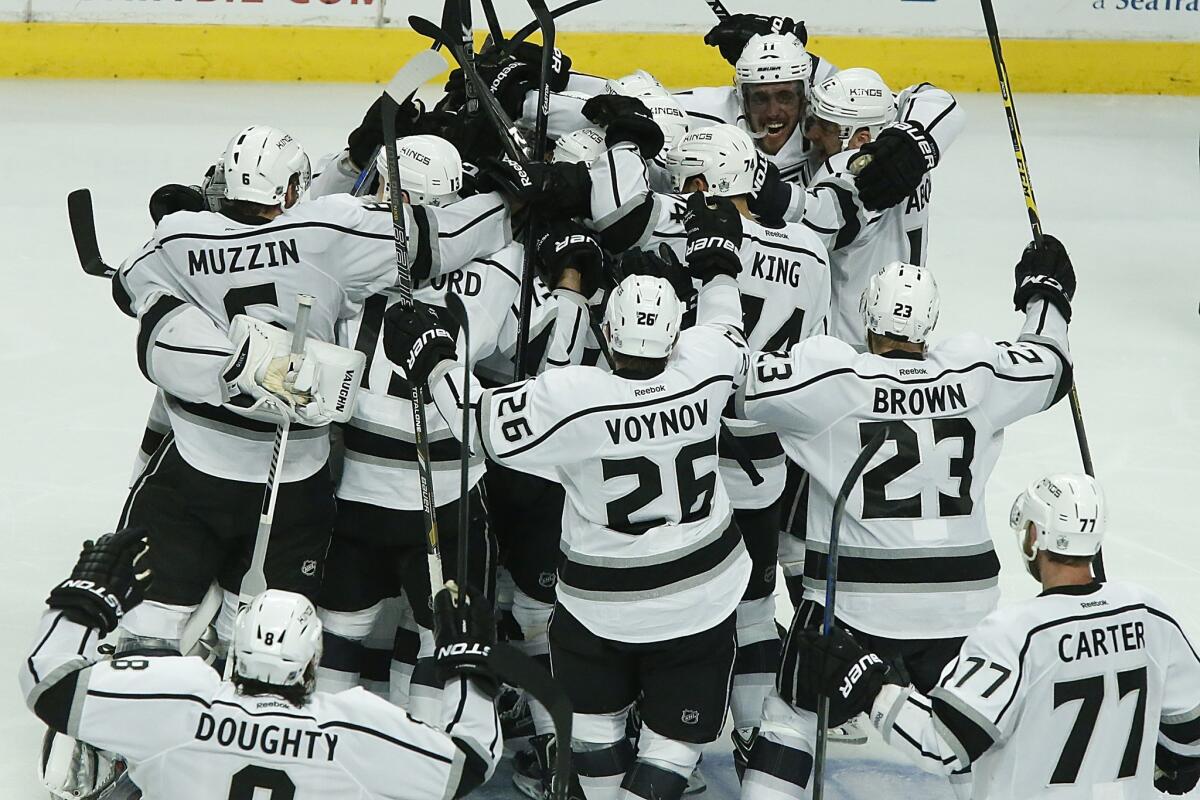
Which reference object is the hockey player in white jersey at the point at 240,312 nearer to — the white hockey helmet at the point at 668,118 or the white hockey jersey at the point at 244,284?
the white hockey jersey at the point at 244,284

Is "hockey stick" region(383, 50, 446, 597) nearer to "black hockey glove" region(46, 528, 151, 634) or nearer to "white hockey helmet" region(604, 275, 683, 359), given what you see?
"white hockey helmet" region(604, 275, 683, 359)

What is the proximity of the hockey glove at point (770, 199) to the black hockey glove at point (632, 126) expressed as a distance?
278 mm

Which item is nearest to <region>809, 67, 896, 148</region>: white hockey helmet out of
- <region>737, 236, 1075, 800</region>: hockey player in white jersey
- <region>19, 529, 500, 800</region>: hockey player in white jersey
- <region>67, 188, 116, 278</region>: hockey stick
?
<region>737, 236, 1075, 800</region>: hockey player in white jersey

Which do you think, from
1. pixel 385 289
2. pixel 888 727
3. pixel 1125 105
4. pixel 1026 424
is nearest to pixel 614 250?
pixel 385 289

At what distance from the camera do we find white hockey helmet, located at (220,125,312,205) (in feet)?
12.4

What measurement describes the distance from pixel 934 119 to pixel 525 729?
2.17m

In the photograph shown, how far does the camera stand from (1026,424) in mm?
6352

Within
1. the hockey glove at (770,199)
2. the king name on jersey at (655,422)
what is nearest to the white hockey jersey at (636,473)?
the king name on jersey at (655,422)

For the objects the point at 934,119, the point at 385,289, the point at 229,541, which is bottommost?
the point at 229,541

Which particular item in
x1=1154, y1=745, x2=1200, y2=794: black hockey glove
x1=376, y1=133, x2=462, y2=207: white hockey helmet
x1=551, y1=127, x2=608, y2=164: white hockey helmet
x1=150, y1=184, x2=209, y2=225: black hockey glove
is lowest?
x1=1154, y1=745, x2=1200, y2=794: black hockey glove

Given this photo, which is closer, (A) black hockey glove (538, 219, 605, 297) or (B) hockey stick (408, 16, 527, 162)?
(A) black hockey glove (538, 219, 605, 297)

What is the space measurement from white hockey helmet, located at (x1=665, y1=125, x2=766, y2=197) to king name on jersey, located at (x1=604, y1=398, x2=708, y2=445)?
90 centimetres

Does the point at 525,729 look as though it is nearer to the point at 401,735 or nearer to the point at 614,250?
the point at 614,250

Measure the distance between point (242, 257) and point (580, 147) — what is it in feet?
3.40
